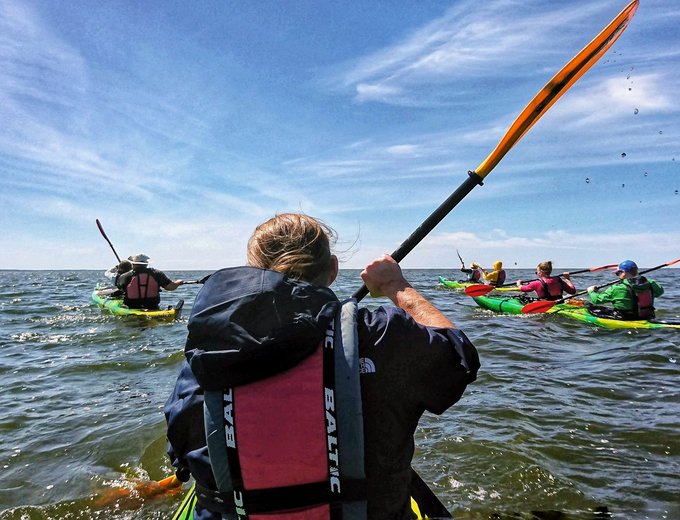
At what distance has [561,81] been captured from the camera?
10.1ft

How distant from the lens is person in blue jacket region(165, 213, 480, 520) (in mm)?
1641

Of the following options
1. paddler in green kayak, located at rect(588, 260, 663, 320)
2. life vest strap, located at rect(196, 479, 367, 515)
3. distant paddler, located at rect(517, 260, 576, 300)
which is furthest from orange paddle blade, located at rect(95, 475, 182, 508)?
distant paddler, located at rect(517, 260, 576, 300)

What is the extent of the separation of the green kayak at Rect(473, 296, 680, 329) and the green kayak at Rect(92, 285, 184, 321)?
11.3 meters

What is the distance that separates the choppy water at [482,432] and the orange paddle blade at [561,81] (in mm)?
3094

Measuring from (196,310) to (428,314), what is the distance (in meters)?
0.95

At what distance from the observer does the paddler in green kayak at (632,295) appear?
12.3 meters

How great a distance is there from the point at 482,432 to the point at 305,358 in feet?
→ 15.2

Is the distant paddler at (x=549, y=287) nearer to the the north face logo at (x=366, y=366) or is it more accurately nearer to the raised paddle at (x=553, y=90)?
the raised paddle at (x=553, y=90)

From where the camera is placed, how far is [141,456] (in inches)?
207

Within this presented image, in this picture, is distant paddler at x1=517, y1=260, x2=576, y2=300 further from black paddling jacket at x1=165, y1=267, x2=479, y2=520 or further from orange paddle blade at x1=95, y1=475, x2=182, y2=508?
black paddling jacket at x1=165, y1=267, x2=479, y2=520

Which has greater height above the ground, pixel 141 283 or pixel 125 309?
pixel 141 283

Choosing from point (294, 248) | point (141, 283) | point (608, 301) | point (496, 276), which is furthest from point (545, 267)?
point (294, 248)

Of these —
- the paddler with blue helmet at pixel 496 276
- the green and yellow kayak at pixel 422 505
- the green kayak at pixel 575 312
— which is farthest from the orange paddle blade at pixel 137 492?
the paddler with blue helmet at pixel 496 276

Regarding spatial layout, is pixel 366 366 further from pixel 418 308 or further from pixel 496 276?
pixel 496 276
